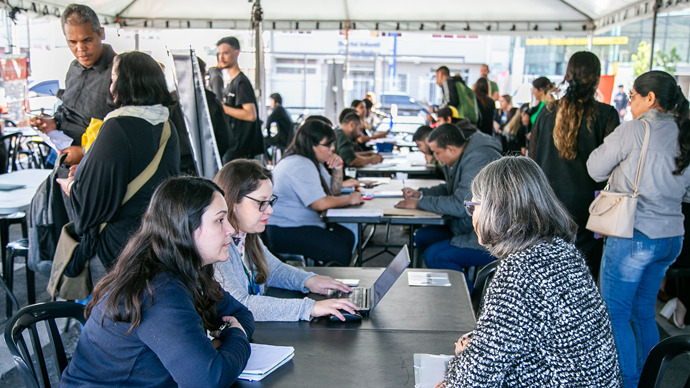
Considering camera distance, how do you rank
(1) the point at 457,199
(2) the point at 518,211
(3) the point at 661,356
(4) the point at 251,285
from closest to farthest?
(2) the point at 518,211, (3) the point at 661,356, (4) the point at 251,285, (1) the point at 457,199

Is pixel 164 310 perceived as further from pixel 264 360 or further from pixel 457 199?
pixel 457 199

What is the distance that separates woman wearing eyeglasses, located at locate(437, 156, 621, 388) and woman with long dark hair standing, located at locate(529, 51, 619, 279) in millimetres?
2028

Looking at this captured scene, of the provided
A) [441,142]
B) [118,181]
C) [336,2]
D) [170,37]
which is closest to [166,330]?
[118,181]

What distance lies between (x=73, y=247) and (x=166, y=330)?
1.27 meters

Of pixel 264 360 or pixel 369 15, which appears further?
pixel 369 15

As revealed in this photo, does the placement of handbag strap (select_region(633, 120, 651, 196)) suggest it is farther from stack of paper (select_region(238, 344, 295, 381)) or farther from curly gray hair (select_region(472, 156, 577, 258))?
stack of paper (select_region(238, 344, 295, 381))

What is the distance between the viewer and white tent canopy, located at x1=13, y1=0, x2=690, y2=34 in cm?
713

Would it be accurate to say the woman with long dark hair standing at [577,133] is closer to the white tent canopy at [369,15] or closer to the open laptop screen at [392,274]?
the open laptop screen at [392,274]

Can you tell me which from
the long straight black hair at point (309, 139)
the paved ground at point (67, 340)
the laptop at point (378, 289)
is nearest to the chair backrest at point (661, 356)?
the laptop at point (378, 289)

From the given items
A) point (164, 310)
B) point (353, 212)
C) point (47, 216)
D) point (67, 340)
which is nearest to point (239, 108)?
point (353, 212)

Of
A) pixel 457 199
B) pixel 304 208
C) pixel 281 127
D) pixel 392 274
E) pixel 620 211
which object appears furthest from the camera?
pixel 281 127

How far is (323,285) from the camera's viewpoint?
2.29 m

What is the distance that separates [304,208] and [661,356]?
251cm

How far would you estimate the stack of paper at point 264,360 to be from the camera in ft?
5.16
